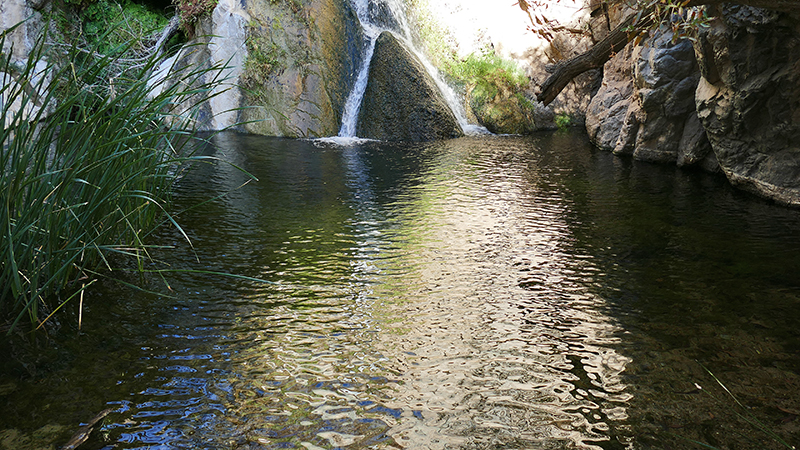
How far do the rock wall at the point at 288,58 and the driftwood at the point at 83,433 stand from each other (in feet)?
29.9

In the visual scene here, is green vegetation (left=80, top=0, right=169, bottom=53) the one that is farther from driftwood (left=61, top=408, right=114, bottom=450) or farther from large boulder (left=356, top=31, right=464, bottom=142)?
driftwood (left=61, top=408, right=114, bottom=450)

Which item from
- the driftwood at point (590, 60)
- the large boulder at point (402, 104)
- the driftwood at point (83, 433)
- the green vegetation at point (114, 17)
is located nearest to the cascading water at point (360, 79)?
the large boulder at point (402, 104)

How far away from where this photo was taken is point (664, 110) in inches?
277

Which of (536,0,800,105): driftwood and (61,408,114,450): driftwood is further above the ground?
(536,0,800,105): driftwood

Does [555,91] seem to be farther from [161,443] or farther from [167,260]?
[161,443]

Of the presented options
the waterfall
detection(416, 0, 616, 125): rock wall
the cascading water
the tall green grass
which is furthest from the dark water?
detection(416, 0, 616, 125): rock wall

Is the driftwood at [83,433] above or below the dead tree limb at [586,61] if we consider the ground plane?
below

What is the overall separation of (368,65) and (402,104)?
1.36 m

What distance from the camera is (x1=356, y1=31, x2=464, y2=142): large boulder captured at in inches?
430

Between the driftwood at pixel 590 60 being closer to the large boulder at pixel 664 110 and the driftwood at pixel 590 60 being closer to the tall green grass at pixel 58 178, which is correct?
the large boulder at pixel 664 110

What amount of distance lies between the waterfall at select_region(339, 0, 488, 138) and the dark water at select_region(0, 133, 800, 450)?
6429 mm

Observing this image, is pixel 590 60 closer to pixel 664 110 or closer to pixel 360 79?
pixel 664 110

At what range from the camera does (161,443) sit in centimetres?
196

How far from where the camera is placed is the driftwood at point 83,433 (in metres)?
1.91
